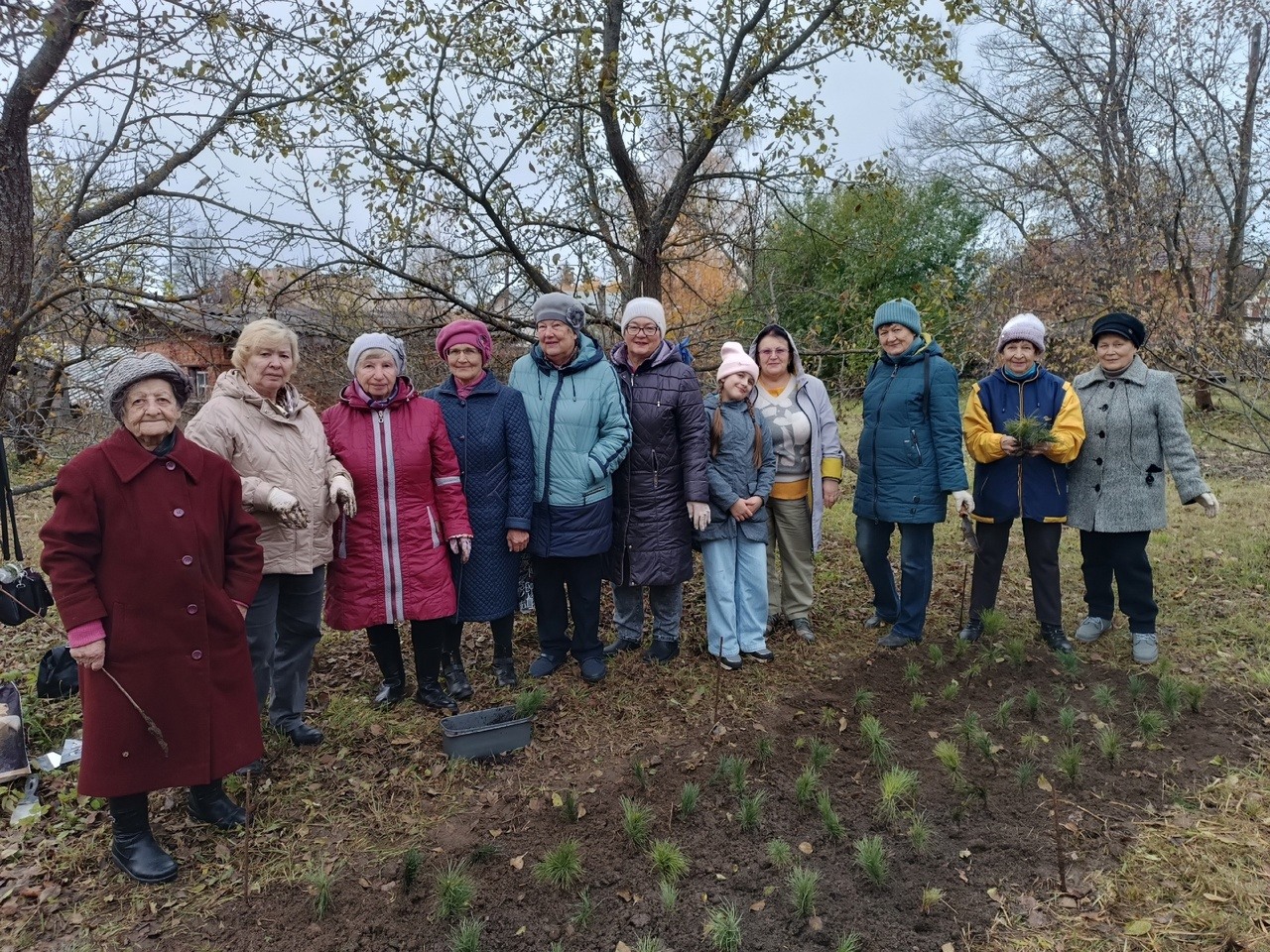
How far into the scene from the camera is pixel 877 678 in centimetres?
414

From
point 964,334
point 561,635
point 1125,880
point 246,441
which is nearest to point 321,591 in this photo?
point 246,441

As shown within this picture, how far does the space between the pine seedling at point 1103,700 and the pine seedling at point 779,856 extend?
199 cm

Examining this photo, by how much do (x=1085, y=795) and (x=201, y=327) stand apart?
224 inches

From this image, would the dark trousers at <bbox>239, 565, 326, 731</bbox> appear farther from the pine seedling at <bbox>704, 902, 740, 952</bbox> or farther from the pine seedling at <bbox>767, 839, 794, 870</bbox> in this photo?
the pine seedling at <bbox>767, 839, 794, 870</bbox>

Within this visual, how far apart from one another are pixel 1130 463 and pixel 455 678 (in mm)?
3861

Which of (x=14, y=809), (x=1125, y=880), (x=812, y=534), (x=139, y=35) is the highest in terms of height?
(x=139, y=35)

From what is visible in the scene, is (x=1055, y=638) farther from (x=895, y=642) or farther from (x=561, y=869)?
(x=561, y=869)

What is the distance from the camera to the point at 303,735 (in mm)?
3566

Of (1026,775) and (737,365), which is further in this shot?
(737,365)

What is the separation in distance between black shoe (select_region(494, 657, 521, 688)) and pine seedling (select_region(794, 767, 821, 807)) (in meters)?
1.66

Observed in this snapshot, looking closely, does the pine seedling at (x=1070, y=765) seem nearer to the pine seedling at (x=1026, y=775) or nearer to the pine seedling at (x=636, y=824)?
the pine seedling at (x=1026, y=775)

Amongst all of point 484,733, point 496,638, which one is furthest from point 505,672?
point 484,733

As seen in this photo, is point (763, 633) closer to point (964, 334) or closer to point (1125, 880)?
point (1125, 880)

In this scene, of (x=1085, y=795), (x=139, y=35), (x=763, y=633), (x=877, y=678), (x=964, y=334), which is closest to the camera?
(x=1085, y=795)
